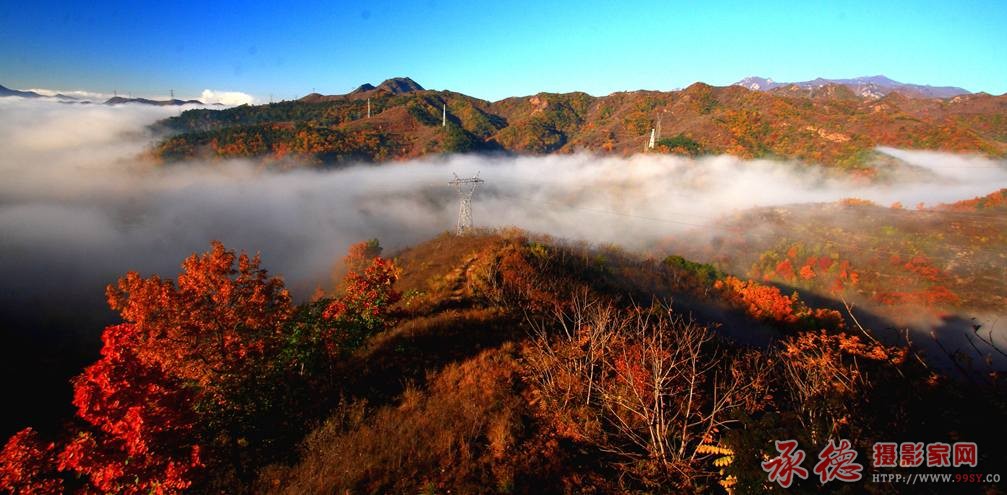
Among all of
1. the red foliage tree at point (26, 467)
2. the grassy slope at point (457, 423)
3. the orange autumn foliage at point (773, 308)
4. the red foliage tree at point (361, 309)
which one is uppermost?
the red foliage tree at point (361, 309)

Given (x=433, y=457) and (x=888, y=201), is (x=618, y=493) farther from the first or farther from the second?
(x=888, y=201)

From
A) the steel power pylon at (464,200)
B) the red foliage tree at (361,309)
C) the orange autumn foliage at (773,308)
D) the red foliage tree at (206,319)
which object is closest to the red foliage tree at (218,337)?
the red foliage tree at (206,319)

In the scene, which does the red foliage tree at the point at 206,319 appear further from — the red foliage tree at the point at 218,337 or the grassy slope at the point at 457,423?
the grassy slope at the point at 457,423

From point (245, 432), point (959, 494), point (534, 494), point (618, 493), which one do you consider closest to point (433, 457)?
point (534, 494)

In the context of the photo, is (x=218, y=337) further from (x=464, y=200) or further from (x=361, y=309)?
(x=464, y=200)

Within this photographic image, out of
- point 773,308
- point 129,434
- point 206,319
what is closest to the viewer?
point 129,434

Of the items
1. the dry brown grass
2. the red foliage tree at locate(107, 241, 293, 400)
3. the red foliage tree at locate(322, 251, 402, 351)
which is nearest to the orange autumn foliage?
the dry brown grass

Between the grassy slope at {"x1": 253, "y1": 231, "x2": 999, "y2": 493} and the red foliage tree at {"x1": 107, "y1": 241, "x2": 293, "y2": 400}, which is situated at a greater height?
the red foliage tree at {"x1": 107, "y1": 241, "x2": 293, "y2": 400}

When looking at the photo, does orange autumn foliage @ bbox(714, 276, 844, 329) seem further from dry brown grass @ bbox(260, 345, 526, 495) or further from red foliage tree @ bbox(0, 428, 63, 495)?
red foliage tree @ bbox(0, 428, 63, 495)

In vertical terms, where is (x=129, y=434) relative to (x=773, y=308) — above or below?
above

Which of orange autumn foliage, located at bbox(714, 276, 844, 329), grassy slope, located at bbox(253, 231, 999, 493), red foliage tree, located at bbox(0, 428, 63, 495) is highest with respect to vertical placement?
red foliage tree, located at bbox(0, 428, 63, 495)

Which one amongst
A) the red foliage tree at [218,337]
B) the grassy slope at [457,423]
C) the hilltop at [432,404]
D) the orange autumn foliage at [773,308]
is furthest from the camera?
the orange autumn foliage at [773,308]

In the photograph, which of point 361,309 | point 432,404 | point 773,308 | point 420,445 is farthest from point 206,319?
point 773,308
